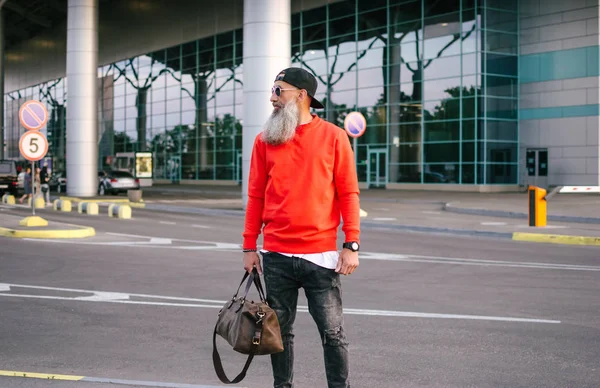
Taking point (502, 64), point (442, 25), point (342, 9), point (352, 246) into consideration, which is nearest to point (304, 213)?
point (352, 246)

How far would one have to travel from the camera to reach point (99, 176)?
42.8 meters

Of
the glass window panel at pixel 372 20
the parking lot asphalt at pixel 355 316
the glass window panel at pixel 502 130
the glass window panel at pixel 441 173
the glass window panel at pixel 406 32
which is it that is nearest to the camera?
the parking lot asphalt at pixel 355 316

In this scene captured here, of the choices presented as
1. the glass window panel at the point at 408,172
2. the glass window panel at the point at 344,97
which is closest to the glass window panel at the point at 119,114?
the glass window panel at the point at 344,97

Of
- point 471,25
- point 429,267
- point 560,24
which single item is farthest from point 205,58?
point 429,267

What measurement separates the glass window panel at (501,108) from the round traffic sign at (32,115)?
29239mm

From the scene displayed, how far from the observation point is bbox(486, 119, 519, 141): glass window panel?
42156 mm

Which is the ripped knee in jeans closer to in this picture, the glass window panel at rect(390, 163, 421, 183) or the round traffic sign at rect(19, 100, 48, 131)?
the round traffic sign at rect(19, 100, 48, 131)

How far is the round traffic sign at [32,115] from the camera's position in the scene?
1712 centimetres

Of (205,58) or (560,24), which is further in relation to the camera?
(205,58)

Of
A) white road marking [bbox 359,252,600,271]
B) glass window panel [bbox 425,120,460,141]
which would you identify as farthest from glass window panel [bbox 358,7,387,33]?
white road marking [bbox 359,252,600,271]

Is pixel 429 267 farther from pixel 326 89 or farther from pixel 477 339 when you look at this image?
pixel 326 89

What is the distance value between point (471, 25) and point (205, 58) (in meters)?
25.0

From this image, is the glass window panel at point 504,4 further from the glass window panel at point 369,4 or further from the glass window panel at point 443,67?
the glass window panel at point 369,4

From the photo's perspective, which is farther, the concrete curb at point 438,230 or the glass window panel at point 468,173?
the glass window panel at point 468,173
